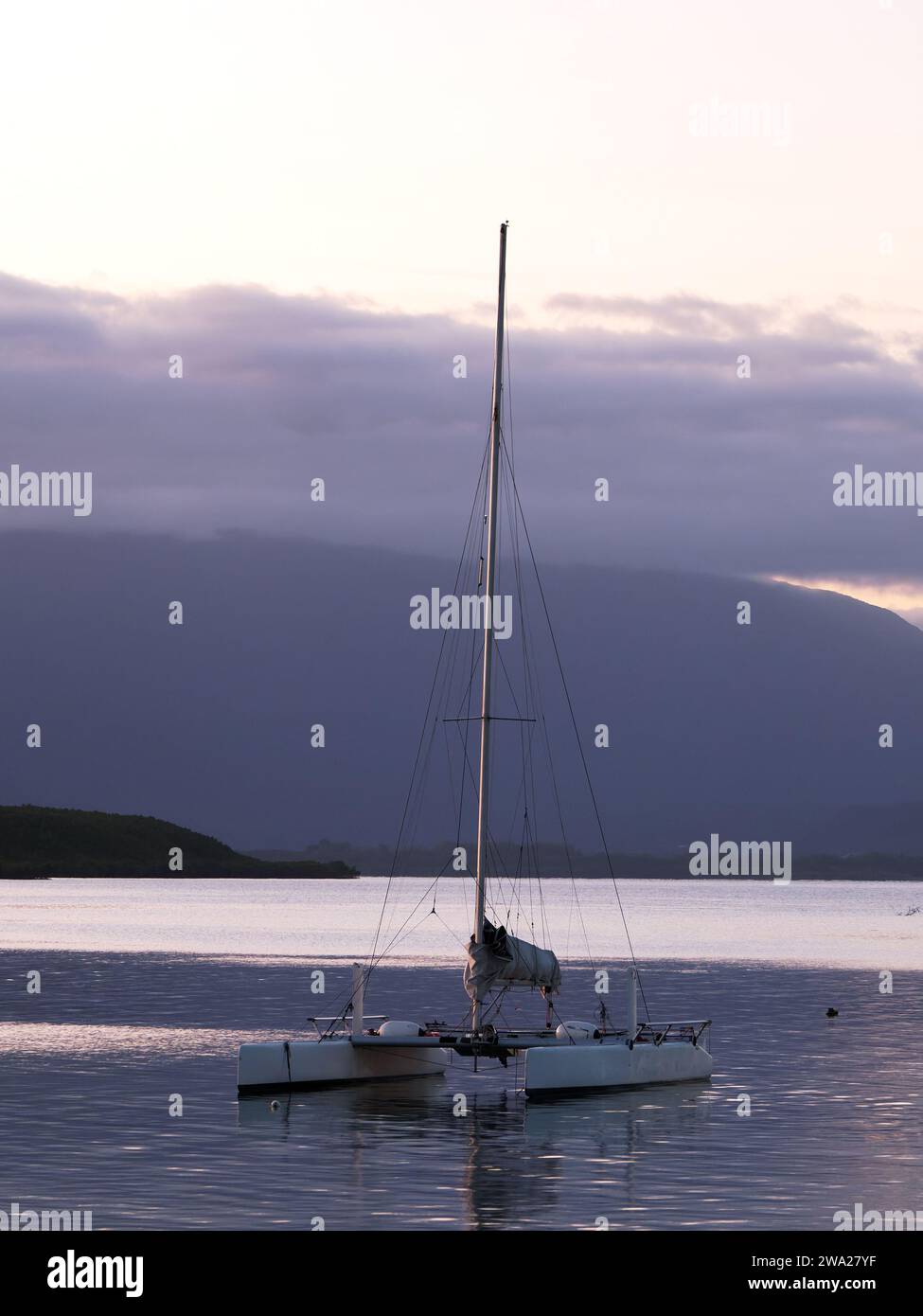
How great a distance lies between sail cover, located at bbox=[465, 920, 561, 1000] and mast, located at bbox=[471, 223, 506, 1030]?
25 cm

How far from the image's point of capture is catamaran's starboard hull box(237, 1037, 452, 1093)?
4288 centimetres

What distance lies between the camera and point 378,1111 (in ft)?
136

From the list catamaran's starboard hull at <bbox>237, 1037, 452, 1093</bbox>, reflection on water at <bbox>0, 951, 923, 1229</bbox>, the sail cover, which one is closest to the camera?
reflection on water at <bbox>0, 951, 923, 1229</bbox>

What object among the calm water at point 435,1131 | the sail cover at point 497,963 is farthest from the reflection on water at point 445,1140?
the sail cover at point 497,963

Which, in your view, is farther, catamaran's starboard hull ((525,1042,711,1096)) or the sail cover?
the sail cover

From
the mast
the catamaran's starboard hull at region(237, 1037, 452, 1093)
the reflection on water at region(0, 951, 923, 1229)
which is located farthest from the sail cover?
the reflection on water at region(0, 951, 923, 1229)

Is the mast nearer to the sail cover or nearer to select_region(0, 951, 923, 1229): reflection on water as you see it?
the sail cover

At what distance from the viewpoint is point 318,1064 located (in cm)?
4359

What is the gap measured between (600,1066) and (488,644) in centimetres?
959

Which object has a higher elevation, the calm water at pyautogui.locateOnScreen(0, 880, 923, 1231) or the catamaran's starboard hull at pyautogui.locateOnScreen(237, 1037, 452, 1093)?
the catamaran's starboard hull at pyautogui.locateOnScreen(237, 1037, 452, 1093)

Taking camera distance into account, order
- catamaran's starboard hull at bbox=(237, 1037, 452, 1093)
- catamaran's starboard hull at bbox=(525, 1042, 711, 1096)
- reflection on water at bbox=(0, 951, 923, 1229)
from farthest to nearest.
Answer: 1. catamaran's starboard hull at bbox=(237, 1037, 452, 1093)
2. catamaran's starboard hull at bbox=(525, 1042, 711, 1096)
3. reflection on water at bbox=(0, 951, 923, 1229)

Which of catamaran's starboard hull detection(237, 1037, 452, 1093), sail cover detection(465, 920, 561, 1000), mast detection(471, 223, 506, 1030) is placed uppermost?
mast detection(471, 223, 506, 1030)
